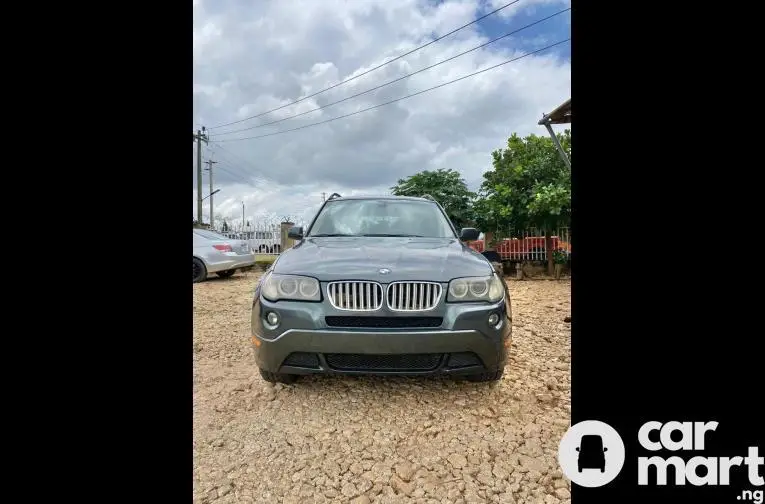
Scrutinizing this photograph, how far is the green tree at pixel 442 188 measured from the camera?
47.9 ft

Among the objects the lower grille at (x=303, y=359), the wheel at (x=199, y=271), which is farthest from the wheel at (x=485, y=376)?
the wheel at (x=199, y=271)

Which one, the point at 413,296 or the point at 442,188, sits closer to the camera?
the point at 413,296

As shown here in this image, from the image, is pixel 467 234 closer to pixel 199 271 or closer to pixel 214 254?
pixel 214 254

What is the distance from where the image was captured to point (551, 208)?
24.3 feet

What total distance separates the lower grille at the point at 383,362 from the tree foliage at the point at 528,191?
252 inches

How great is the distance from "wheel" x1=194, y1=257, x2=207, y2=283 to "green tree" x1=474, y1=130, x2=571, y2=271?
21.3 feet

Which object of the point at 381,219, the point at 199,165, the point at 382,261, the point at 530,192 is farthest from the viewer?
the point at 199,165

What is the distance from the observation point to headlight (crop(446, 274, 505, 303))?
2084 mm

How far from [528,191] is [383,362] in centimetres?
726

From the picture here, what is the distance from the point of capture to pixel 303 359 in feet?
6.66

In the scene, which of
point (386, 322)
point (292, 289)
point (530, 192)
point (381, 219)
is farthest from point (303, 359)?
point (530, 192)

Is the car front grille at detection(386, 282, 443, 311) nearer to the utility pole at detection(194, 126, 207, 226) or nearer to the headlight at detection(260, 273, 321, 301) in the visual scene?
the headlight at detection(260, 273, 321, 301)

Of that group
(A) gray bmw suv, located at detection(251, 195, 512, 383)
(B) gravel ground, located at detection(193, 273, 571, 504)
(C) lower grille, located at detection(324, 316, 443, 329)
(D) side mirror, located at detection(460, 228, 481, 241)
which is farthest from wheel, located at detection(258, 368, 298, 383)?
(D) side mirror, located at detection(460, 228, 481, 241)
